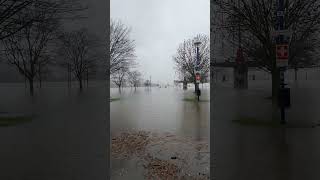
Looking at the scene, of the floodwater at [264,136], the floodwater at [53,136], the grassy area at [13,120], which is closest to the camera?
the floodwater at [264,136]

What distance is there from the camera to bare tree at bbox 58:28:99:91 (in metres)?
6.74

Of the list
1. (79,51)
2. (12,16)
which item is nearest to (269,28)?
(79,51)

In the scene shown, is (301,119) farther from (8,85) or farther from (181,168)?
(8,85)

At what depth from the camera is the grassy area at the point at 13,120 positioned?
5914 mm

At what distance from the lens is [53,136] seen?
20.9 feet

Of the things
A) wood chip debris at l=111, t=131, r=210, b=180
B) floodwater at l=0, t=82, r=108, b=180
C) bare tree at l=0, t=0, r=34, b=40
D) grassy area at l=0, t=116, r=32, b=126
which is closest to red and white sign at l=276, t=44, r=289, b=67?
wood chip debris at l=111, t=131, r=210, b=180

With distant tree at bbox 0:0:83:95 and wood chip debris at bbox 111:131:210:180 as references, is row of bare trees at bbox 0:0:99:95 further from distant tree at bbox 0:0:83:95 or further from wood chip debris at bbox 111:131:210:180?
wood chip debris at bbox 111:131:210:180

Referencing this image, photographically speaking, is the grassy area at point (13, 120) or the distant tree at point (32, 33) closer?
the grassy area at point (13, 120)

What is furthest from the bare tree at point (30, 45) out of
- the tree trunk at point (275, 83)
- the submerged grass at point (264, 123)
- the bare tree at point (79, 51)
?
the tree trunk at point (275, 83)

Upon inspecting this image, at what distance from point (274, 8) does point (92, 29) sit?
4.95 metres

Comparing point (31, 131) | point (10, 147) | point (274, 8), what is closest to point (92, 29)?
point (31, 131)

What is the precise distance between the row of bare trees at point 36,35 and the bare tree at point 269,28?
4.38m

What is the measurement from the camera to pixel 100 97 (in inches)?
295

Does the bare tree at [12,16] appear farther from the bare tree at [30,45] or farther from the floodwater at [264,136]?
the floodwater at [264,136]
